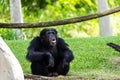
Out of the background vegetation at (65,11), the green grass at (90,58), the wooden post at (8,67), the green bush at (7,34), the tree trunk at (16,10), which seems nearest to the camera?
the wooden post at (8,67)

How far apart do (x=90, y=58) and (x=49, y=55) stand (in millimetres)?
2198

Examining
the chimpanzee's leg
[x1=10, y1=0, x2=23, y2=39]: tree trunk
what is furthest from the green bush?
the chimpanzee's leg

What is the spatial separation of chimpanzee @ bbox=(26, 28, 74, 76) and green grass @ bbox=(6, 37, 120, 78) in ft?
1.14

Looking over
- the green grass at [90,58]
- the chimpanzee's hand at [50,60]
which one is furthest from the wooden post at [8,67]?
the chimpanzee's hand at [50,60]

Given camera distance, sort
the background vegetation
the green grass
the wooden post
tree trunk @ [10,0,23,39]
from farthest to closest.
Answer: the background vegetation → tree trunk @ [10,0,23,39] → the green grass → the wooden post

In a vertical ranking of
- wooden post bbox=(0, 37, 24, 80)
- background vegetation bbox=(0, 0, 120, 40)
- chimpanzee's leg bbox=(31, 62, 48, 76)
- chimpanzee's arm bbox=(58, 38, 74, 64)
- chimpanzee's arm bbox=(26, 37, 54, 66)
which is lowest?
background vegetation bbox=(0, 0, 120, 40)

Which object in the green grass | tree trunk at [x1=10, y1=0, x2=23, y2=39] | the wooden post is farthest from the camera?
tree trunk at [x1=10, y1=0, x2=23, y2=39]

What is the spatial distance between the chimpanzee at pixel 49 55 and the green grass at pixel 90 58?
0.35 m

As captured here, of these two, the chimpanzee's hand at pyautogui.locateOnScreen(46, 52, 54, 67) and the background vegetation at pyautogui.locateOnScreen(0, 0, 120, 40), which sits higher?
the chimpanzee's hand at pyautogui.locateOnScreen(46, 52, 54, 67)

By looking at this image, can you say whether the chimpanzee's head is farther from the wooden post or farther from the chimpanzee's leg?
the wooden post

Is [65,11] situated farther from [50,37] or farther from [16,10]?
[50,37]

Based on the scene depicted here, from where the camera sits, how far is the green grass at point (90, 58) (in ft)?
27.5

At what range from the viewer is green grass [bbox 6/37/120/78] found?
8.37 metres

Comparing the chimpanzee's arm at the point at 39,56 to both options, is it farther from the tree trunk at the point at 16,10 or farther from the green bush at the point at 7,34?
the tree trunk at the point at 16,10
